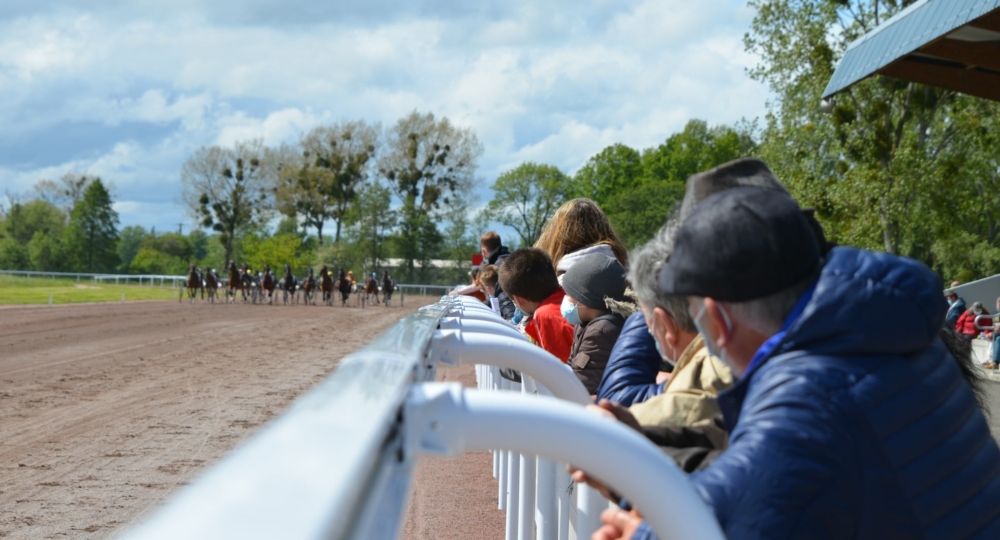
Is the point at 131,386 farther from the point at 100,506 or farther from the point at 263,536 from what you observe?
the point at 263,536

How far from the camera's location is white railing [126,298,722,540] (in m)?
0.69

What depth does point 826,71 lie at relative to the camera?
2402cm

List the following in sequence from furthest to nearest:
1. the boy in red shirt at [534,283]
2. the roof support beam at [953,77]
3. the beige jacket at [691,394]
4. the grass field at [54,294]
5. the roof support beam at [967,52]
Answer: the grass field at [54,294], the roof support beam at [953,77], the roof support beam at [967,52], the boy in red shirt at [534,283], the beige jacket at [691,394]

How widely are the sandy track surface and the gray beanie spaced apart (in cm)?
310

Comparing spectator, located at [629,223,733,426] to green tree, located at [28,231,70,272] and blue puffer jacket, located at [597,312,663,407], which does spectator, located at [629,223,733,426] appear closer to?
blue puffer jacket, located at [597,312,663,407]

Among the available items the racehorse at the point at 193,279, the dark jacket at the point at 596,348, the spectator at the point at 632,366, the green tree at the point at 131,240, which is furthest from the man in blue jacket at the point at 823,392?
the green tree at the point at 131,240

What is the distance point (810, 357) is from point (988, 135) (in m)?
27.8

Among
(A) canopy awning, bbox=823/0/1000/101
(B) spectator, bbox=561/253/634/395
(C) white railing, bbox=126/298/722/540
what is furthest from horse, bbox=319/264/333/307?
(C) white railing, bbox=126/298/722/540

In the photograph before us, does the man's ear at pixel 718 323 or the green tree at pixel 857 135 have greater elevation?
the green tree at pixel 857 135

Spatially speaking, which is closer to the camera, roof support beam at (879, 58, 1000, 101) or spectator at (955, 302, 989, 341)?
roof support beam at (879, 58, 1000, 101)

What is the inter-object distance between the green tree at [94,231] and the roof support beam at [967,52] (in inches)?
3233

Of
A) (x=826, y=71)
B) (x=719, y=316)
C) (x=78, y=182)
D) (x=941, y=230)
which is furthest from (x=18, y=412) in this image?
(x=78, y=182)

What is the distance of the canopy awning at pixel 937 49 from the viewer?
7.20 meters

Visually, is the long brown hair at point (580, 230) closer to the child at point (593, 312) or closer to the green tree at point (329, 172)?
the child at point (593, 312)
